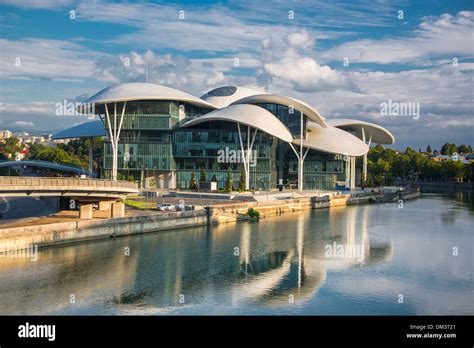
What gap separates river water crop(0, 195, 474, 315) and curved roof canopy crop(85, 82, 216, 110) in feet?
90.8

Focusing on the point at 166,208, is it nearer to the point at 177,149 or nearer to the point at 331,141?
the point at 177,149

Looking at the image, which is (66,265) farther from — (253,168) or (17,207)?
(253,168)

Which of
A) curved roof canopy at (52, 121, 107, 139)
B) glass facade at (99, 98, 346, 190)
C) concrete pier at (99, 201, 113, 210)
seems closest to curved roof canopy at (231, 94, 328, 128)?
glass facade at (99, 98, 346, 190)

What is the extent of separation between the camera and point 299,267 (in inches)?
1187

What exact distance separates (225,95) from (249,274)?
58.2 meters

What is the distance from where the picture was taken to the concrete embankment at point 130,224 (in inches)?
1205

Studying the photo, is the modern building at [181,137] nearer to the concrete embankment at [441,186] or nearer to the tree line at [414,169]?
the tree line at [414,169]

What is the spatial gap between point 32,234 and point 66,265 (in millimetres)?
3810

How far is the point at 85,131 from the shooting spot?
7956 centimetres

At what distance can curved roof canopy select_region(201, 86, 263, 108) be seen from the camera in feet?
272

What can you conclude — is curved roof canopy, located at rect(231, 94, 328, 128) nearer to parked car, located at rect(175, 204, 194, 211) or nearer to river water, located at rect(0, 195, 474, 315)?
parked car, located at rect(175, 204, 194, 211)

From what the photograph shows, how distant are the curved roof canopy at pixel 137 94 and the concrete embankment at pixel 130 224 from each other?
64.7 feet
